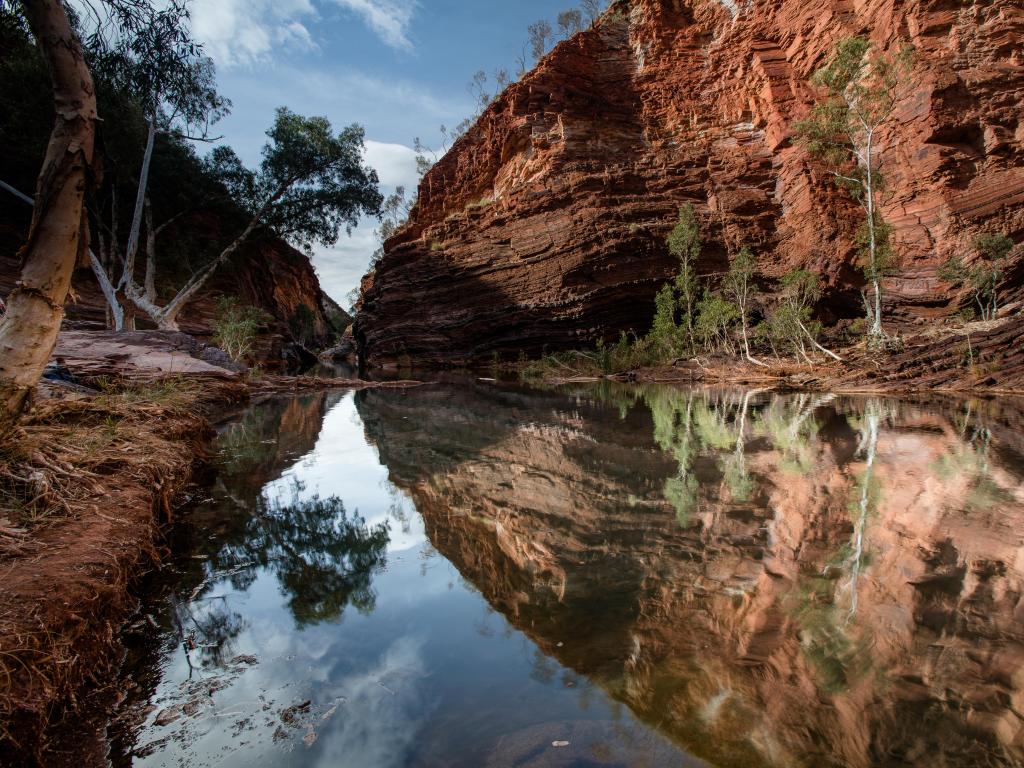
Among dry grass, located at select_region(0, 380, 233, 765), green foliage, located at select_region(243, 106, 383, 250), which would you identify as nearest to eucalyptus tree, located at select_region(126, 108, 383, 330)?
green foliage, located at select_region(243, 106, 383, 250)

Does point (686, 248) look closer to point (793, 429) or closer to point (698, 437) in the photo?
point (793, 429)

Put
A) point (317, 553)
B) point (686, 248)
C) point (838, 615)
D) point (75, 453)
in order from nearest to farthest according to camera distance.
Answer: point (838, 615), point (317, 553), point (75, 453), point (686, 248)

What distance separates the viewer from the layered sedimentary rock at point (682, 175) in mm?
17547

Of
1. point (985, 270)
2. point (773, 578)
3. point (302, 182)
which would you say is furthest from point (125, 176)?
point (985, 270)

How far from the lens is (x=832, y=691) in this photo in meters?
1.41

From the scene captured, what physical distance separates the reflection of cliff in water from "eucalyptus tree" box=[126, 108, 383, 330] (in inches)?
815

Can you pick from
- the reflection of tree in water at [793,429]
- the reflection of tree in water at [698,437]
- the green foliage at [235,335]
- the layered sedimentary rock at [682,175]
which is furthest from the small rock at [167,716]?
the layered sedimentary rock at [682,175]

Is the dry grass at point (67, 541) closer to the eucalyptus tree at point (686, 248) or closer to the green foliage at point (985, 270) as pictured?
the eucalyptus tree at point (686, 248)

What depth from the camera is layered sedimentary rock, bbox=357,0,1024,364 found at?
17.5 meters

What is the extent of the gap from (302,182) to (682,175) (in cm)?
1694

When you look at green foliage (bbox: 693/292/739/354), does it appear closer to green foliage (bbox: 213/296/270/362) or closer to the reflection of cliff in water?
the reflection of cliff in water

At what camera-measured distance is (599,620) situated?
6.19 ft

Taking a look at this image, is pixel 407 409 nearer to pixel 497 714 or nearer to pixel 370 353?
pixel 497 714

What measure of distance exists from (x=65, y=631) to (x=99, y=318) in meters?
25.5
